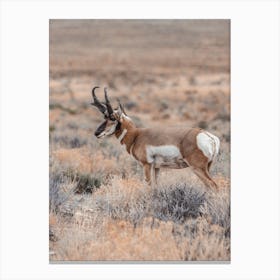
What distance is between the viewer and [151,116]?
16547mm

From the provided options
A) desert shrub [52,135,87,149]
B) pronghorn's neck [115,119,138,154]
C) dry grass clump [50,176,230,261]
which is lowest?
dry grass clump [50,176,230,261]

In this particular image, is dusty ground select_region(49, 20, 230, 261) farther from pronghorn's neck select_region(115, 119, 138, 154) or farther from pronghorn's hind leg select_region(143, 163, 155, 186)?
pronghorn's neck select_region(115, 119, 138, 154)

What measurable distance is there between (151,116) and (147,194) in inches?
262

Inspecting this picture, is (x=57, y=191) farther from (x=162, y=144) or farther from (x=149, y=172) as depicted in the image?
(x=162, y=144)

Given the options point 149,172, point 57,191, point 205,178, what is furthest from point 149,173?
point 57,191

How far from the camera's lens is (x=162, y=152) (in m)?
9.96

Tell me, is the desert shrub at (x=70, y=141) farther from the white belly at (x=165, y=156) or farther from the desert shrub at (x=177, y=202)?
the desert shrub at (x=177, y=202)

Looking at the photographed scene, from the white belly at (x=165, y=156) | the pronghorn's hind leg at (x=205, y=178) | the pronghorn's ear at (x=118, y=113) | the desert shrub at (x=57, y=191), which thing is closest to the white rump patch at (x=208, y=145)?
the pronghorn's hind leg at (x=205, y=178)

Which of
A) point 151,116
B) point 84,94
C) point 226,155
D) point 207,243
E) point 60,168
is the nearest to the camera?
point 207,243

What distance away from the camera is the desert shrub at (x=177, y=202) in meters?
9.66

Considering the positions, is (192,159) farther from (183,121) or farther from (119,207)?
(183,121)

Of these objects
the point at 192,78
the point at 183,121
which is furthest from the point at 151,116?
the point at 192,78

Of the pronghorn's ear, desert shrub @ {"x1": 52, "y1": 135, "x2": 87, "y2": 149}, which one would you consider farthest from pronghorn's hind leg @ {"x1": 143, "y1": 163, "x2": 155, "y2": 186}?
desert shrub @ {"x1": 52, "y1": 135, "x2": 87, "y2": 149}

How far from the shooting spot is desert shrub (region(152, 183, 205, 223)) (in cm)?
966
